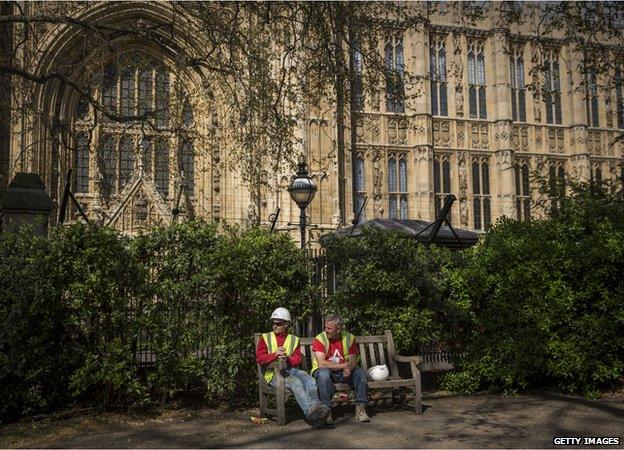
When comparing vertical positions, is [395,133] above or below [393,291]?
above

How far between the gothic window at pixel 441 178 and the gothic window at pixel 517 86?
4.04 meters

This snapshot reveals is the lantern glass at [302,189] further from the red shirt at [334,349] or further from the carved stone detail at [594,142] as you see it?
the carved stone detail at [594,142]

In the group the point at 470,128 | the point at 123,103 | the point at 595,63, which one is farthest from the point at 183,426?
the point at 470,128

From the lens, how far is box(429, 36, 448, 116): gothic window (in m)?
26.7

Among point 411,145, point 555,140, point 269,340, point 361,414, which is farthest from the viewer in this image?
point 555,140

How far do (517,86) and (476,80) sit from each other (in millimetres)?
2026

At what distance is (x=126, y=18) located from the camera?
2152 centimetres

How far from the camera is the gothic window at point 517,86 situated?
2767cm

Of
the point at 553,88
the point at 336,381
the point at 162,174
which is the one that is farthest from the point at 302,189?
the point at 553,88

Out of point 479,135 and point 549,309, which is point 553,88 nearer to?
point 479,135

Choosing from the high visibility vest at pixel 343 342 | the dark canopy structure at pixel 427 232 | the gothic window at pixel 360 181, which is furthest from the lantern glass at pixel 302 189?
the gothic window at pixel 360 181

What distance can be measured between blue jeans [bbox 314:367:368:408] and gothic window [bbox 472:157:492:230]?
2089 cm

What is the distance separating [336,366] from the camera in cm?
678

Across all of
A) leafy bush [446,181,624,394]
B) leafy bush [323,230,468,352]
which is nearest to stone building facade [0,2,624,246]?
leafy bush [323,230,468,352]
